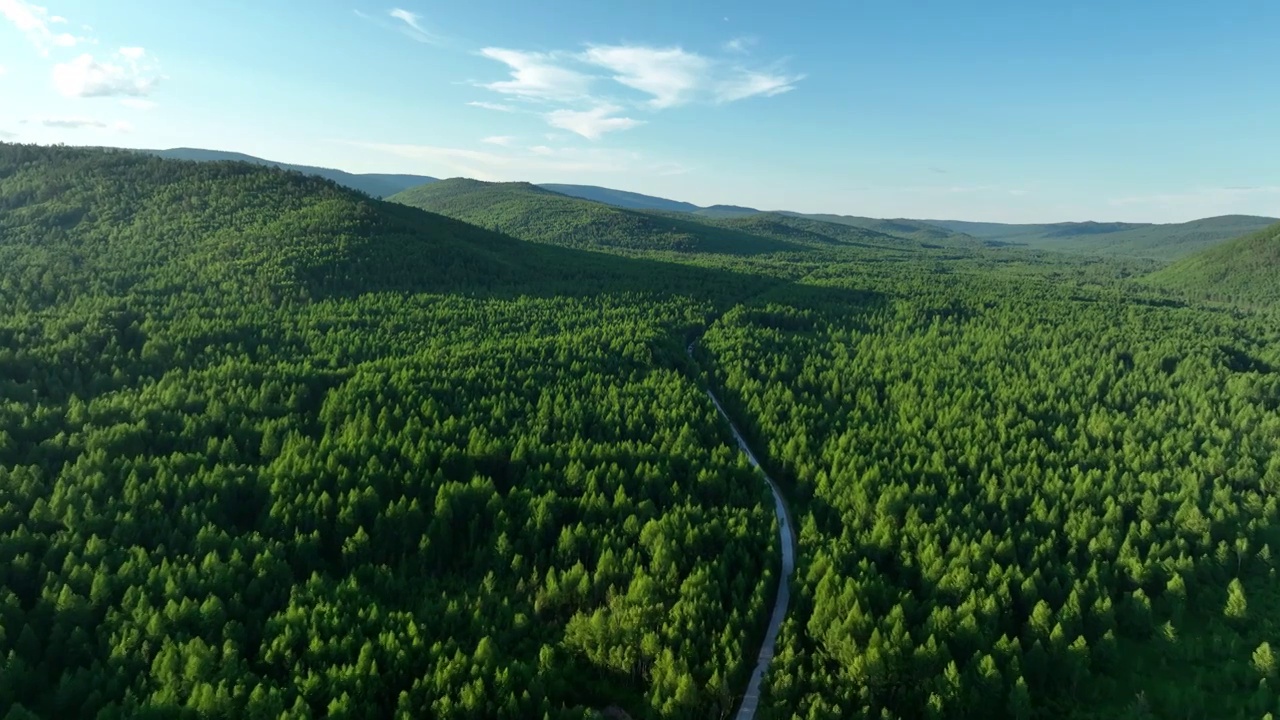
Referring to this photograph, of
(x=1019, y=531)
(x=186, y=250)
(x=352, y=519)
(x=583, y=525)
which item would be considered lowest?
(x=583, y=525)

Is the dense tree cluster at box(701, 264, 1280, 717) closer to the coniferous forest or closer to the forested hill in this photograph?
the coniferous forest

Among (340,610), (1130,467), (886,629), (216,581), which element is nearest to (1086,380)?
(1130,467)

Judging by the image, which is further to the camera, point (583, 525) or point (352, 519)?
point (583, 525)

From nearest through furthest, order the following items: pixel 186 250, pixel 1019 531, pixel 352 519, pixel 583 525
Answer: pixel 352 519 < pixel 583 525 < pixel 1019 531 < pixel 186 250

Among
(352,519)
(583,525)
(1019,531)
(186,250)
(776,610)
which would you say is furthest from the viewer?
(186,250)

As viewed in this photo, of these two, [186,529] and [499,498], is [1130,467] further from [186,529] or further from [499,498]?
[186,529]

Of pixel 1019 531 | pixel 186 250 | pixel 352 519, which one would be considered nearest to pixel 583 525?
pixel 352 519

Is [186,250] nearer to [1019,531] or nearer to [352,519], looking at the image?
[352,519]
